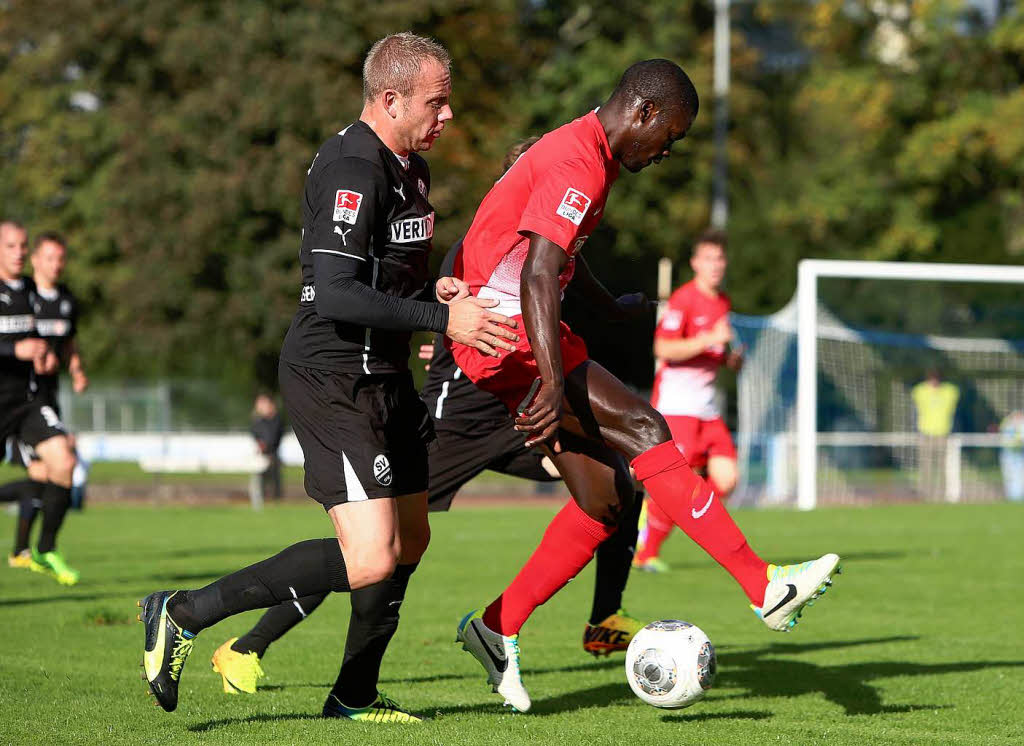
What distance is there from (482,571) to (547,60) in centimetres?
3063

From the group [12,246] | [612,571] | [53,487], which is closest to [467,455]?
[612,571]

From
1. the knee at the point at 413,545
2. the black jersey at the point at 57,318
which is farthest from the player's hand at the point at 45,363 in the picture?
the knee at the point at 413,545

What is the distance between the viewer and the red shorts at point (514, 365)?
219 inches

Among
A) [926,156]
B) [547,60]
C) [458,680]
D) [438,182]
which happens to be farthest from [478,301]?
[547,60]

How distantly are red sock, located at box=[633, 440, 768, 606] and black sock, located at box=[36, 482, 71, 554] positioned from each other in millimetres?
6547

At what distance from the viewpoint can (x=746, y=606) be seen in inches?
375

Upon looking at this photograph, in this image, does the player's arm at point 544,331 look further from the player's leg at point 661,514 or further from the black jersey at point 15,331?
the black jersey at point 15,331

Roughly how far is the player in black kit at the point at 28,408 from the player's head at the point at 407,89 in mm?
5808

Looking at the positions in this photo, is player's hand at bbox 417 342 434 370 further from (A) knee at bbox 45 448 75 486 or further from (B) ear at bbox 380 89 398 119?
(A) knee at bbox 45 448 75 486

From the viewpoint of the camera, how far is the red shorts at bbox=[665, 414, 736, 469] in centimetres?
1148

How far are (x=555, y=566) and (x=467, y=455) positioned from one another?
4.49ft

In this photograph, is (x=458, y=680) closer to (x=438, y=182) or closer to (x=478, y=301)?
(x=478, y=301)

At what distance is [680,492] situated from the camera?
5.29 meters

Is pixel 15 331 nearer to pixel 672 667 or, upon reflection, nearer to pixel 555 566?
pixel 555 566
